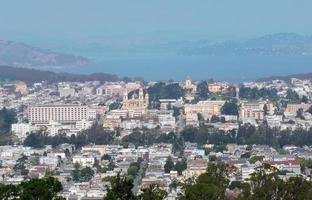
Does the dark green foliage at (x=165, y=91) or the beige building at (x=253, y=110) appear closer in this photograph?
the beige building at (x=253, y=110)

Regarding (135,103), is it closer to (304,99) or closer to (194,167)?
(304,99)

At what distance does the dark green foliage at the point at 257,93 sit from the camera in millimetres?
47375

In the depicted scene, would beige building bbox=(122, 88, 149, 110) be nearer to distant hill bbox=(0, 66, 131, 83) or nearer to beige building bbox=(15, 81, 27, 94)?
beige building bbox=(15, 81, 27, 94)

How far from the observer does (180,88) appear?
50.1m

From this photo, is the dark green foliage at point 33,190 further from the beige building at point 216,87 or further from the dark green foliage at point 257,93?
the beige building at point 216,87

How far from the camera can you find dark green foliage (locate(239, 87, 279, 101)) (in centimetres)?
4738

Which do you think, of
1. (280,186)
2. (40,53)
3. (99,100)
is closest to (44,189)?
(280,186)

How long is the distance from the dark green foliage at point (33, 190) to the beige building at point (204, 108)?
30003mm

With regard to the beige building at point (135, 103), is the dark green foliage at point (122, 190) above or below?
below

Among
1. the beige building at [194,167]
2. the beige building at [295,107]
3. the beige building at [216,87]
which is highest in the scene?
the beige building at [216,87]

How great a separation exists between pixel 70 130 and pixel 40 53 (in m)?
50.3

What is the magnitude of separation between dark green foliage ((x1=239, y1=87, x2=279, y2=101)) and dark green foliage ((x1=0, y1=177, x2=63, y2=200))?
117 feet

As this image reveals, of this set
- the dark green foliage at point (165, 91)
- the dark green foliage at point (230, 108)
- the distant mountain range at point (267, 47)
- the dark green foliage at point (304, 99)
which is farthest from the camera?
the distant mountain range at point (267, 47)

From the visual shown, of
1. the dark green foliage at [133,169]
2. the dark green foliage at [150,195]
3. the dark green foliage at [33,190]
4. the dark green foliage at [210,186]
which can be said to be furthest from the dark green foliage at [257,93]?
the dark green foliage at [33,190]
